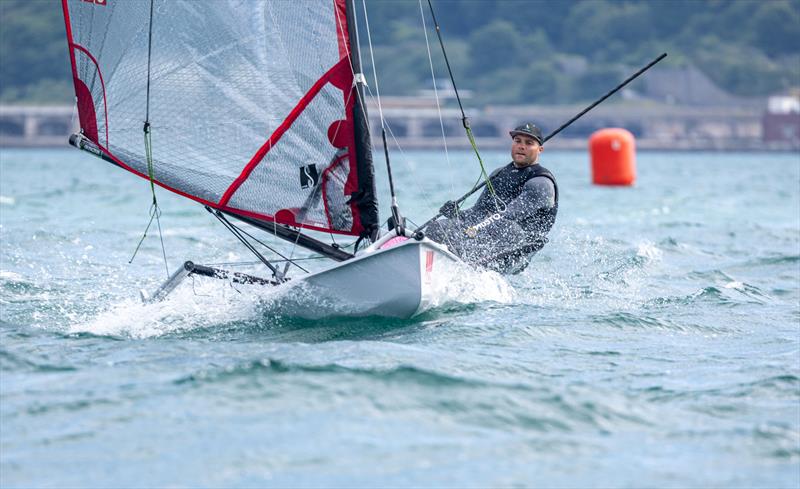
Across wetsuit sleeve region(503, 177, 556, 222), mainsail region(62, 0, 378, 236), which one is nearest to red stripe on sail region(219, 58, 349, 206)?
mainsail region(62, 0, 378, 236)

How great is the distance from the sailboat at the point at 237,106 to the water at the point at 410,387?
68 centimetres

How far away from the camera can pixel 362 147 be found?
755cm

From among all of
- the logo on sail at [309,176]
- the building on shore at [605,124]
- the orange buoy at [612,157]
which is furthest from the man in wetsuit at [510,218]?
the building on shore at [605,124]

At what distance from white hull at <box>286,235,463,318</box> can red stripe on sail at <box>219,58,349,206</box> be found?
915 millimetres

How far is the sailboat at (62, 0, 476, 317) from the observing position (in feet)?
24.5

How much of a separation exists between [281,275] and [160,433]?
2873mm

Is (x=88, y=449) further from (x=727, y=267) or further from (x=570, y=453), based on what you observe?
(x=727, y=267)

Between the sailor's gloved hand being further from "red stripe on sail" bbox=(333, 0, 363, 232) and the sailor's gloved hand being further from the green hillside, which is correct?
the green hillside

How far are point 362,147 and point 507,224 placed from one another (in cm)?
112

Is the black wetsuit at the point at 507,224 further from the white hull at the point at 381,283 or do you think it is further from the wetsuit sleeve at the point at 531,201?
the white hull at the point at 381,283

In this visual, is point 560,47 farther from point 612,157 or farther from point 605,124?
point 612,157

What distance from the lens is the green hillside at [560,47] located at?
8544 cm

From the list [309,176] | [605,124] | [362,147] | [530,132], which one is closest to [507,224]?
[530,132]

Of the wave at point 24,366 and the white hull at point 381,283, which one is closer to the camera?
the wave at point 24,366
